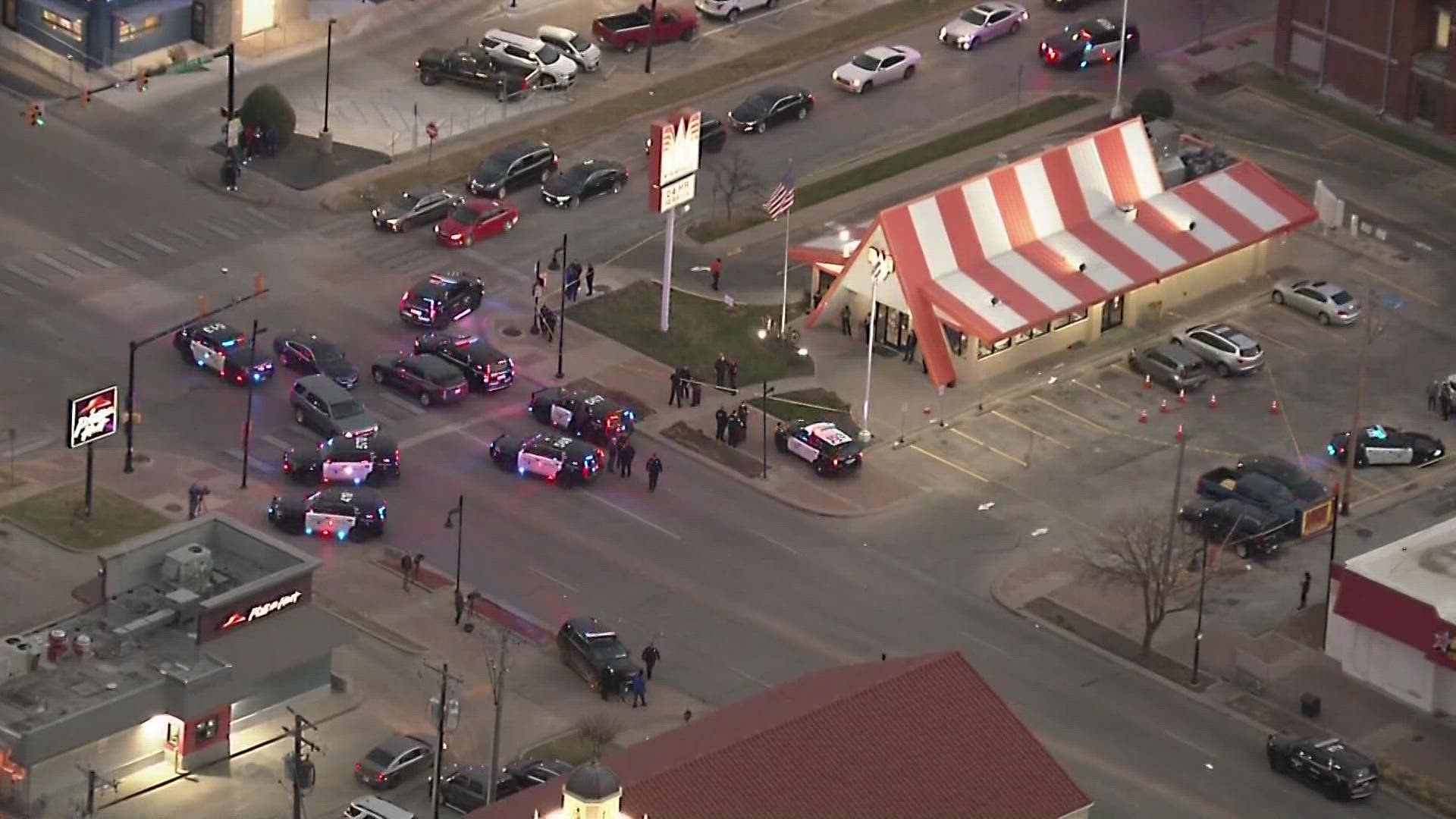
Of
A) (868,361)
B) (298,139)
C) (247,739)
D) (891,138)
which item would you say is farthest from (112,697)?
(891,138)

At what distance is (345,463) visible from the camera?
142 m

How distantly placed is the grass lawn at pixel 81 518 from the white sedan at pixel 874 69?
47.7 m

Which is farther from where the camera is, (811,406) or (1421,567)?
(811,406)

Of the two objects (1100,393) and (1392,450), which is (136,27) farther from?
(1392,450)

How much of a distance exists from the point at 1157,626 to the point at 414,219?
4149 cm

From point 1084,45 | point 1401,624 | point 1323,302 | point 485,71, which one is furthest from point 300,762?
point 1084,45

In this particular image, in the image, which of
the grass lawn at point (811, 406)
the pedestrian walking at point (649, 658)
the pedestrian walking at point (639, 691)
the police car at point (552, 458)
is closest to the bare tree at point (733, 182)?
the grass lawn at point (811, 406)

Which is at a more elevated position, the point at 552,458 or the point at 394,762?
the point at 552,458

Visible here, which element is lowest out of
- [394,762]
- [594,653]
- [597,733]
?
[394,762]

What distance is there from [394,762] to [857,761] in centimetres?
1780

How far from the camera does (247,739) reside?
12631 centimetres

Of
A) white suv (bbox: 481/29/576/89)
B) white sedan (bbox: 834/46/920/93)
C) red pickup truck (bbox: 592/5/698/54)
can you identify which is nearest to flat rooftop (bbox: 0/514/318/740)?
white suv (bbox: 481/29/576/89)

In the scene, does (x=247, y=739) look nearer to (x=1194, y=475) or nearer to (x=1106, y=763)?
(x=1106, y=763)

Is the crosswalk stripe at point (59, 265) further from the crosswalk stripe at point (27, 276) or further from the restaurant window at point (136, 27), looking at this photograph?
the restaurant window at point (136, 27)
